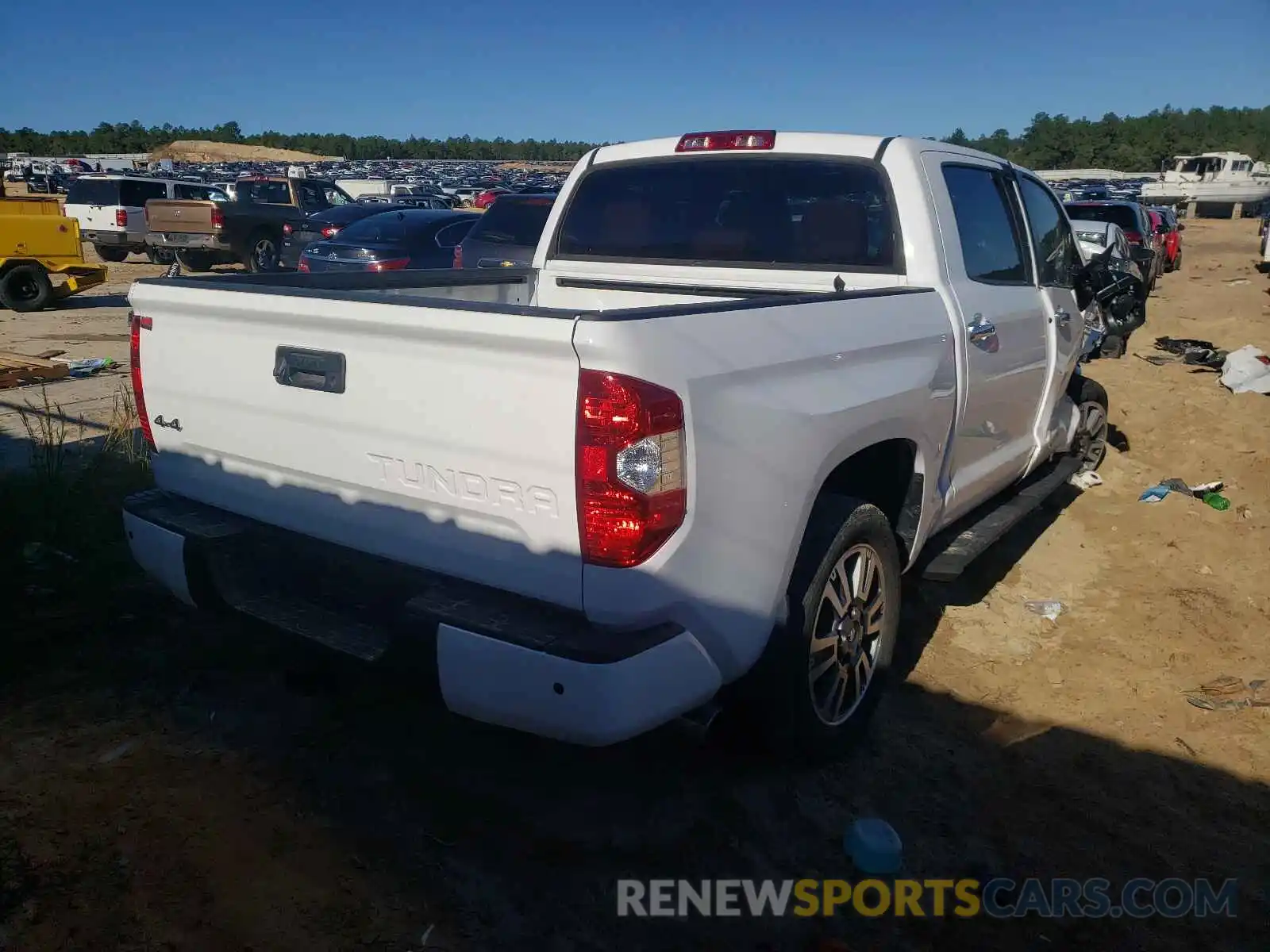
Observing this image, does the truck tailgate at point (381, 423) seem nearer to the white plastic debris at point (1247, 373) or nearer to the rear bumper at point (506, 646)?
the rear bumper at point (506, 646)

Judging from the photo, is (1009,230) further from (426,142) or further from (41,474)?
(426,142)

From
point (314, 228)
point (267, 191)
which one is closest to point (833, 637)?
point (314, 228)

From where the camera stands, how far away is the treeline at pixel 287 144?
321ft

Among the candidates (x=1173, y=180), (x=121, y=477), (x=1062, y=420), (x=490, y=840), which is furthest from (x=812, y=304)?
(x=1173, y=180)

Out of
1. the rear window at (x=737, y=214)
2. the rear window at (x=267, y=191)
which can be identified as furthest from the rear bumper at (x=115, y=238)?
the rear window at (x=737, y=214)

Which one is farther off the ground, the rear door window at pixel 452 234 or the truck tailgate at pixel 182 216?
the truck tailgate at pixel 182 216

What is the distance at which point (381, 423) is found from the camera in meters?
2.63

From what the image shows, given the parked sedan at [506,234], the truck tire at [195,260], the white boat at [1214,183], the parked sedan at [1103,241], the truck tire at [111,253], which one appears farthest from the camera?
the white boat at [1214,183]

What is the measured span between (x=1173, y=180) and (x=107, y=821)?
163 feet

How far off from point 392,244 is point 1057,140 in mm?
100271

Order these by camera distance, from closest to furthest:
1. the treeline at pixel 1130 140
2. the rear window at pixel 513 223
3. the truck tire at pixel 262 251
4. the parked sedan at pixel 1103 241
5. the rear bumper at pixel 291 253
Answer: the parked sedan at pixel 1103 241 → the rear window at pixel 513 223 → the rear bumper at pixel 291 253 → the truck tire at pixel 262 251 → the treeline at pixel 1130 140

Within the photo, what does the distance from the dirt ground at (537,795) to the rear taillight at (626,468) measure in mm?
660

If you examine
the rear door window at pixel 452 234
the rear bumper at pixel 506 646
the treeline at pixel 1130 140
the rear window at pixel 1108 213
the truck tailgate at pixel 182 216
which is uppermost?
the treeline at pixel 1130 140

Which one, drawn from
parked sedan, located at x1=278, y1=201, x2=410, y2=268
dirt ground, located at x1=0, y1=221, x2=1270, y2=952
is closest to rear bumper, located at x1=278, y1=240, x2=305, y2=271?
parked sedan, located at x1=278, y1=201, x2=410, y2=268
